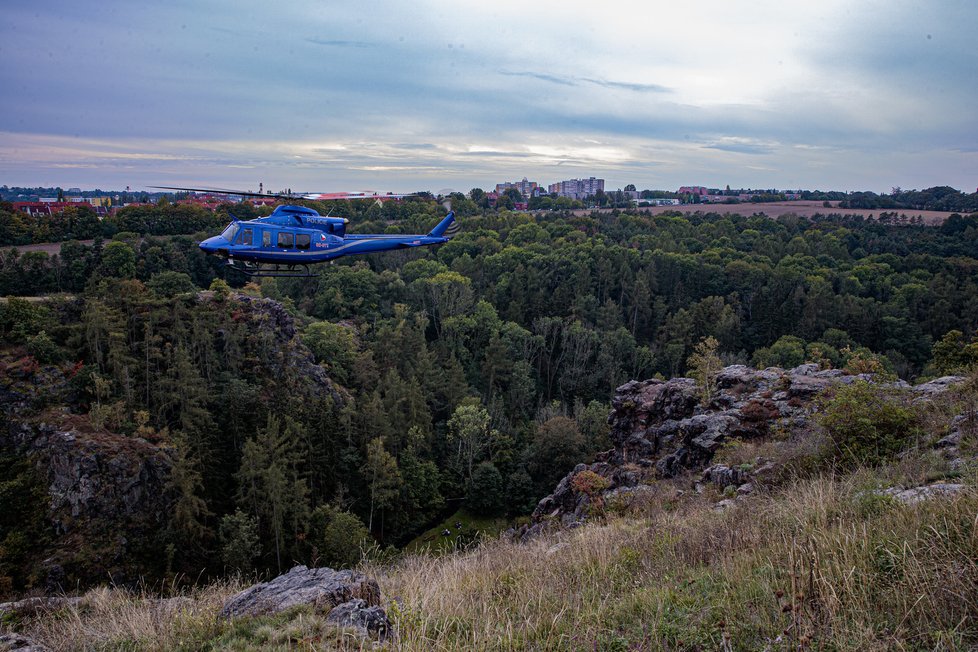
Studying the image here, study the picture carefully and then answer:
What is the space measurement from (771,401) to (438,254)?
221ft

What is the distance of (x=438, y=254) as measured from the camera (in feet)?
268

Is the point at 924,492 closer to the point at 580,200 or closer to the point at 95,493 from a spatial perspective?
the point at 95,493

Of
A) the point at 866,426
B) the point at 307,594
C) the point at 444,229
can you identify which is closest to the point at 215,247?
the point at 444,229

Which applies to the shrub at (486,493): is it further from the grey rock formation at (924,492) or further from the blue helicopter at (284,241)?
the grey rock formation at (924,492)

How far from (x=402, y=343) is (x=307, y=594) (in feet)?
149

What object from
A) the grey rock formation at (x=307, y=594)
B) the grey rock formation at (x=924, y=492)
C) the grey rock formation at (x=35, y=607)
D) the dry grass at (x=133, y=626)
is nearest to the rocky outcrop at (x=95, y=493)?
the grey rock formation at (x=35, y=607)

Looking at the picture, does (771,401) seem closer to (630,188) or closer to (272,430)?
(272,430)

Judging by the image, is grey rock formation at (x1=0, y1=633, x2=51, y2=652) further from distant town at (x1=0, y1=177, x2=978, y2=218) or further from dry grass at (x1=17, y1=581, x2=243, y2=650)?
distant town at (x1=0, y1=177, x2=978, y2=218)

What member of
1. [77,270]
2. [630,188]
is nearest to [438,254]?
[77,270]

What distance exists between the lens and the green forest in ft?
95.4

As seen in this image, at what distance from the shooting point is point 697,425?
1800 cm

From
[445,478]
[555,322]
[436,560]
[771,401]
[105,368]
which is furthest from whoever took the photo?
[555,322]

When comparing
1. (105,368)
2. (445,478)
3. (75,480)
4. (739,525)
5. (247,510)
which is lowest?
(445,478)

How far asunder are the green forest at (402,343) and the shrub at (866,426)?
12670mm
